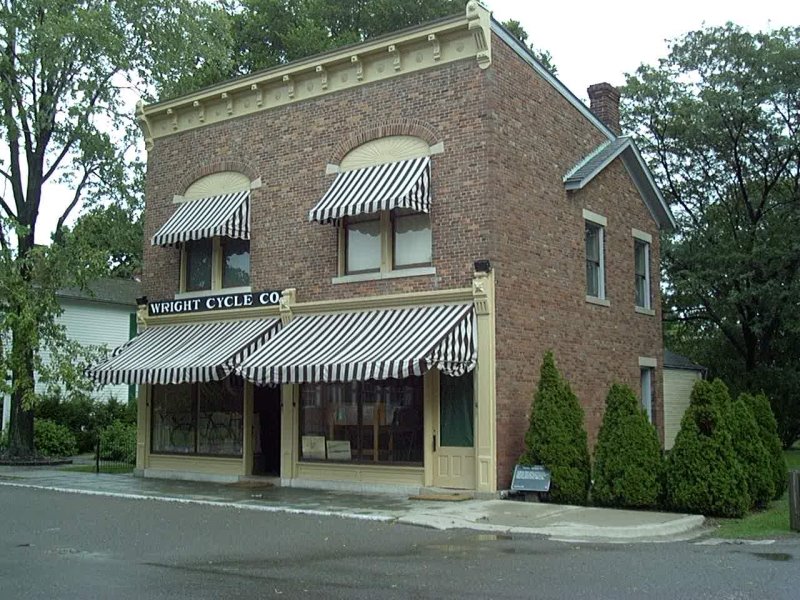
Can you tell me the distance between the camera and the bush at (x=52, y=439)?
28016 millimetres

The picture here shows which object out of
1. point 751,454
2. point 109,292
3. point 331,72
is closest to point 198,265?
point 331,72

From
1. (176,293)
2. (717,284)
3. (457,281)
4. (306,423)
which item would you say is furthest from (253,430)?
(717,284)

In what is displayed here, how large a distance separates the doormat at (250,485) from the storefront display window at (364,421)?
102 centimetres

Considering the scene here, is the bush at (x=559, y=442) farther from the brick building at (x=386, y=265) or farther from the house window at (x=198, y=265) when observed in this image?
the house window at (x=198, y=265)

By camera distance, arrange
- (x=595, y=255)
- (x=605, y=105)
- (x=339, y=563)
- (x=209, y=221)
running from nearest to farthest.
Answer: (x=339, y=563) → (x=209, y=221) → (x=595, y=255) → (x=605, y=105)

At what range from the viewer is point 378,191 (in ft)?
55.9

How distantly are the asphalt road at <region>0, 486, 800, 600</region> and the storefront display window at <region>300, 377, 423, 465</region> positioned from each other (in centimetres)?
342

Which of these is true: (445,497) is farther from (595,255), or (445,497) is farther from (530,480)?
(595,255)

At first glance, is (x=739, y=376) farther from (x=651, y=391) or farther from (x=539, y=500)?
(x=539, y=500)

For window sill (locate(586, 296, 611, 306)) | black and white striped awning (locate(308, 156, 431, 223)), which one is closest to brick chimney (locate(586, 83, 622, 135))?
window sill (locate(586, 296, 611, 306))

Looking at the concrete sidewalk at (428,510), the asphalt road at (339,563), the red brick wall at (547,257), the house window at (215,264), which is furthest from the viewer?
the house window at (215,264)

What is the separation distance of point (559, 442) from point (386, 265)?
15.8 ft

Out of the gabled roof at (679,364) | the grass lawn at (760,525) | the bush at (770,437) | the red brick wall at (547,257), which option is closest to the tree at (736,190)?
the gabled roof at (679,364)

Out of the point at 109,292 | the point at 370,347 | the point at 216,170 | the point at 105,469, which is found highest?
the point at 216,170
